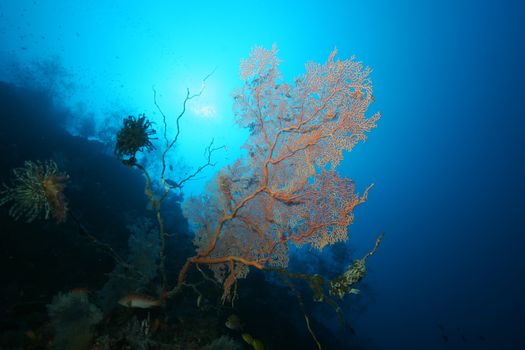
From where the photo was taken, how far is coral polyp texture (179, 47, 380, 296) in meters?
4.64

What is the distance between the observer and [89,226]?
983cm

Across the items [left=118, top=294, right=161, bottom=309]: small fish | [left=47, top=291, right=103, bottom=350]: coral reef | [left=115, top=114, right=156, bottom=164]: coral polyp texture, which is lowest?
[left=47, top=291, right=103, bottom=350]: coral reef

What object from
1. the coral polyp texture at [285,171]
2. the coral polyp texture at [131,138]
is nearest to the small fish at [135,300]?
the coral polyp texture at [285,171]

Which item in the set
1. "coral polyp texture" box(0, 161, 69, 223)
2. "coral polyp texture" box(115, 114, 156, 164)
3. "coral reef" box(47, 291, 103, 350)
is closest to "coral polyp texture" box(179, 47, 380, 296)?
"coral reef" box(47, 291, 103, 350)

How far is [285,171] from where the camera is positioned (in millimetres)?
5613

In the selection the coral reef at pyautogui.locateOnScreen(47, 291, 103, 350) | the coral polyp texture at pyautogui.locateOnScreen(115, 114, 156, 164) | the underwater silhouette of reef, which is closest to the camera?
the coral reef at pyautogui.locateOnScreen(47, 291, 103, 350)

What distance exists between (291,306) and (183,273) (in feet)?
41.7

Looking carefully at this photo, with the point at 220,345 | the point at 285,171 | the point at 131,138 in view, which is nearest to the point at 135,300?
the point at 220,345

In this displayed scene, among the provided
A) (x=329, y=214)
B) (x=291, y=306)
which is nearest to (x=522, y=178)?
(x=291, y=306)

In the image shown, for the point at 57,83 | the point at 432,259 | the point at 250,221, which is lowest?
the point at 250,221

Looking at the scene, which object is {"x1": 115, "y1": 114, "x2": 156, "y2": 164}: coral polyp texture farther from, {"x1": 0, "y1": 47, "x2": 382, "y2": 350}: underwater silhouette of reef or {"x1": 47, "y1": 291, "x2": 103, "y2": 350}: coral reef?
{"x1": 47, "y1": 291, "x2": 103, "y2": 350}: coral reef

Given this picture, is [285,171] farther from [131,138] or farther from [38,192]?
[38,192]

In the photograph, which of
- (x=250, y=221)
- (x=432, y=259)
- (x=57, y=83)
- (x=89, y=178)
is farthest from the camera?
(x=432, y=259)

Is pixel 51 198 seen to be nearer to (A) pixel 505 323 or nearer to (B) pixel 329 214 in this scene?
(B) pixel 329 214
